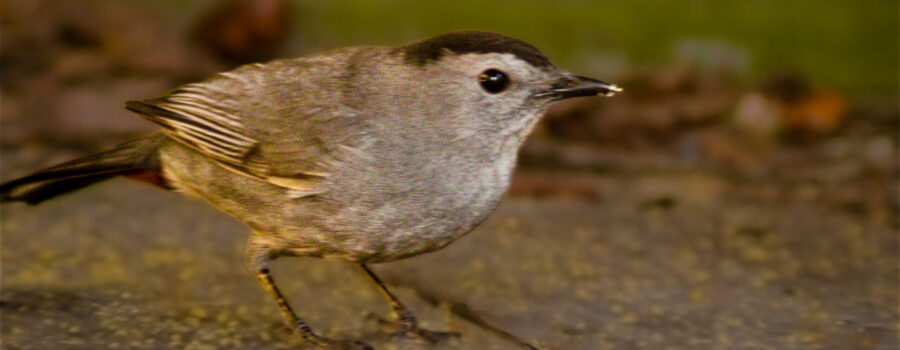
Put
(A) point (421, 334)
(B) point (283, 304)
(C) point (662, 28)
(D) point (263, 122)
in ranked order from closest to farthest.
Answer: (D) point (263, 122), (B) point (283, 304), (A) point (421, 334), (C) point (662, 28)

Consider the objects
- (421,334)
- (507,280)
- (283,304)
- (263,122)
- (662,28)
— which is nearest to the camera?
(263,122)

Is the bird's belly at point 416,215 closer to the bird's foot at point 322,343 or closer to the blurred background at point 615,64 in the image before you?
the bird's foot at point 322,343

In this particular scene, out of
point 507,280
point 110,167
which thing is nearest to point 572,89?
point 507,280

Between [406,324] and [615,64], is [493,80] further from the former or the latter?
[615,64]

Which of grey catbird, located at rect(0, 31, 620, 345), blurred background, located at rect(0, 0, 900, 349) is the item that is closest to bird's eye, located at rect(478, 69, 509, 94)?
grey catbird, located at rect(0, 31, 620, 345)

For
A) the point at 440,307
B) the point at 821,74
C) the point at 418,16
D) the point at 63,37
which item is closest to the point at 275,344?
the point at 440,307

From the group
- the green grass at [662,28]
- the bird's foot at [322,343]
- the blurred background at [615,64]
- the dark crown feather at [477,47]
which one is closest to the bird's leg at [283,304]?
the bird's foot at [322,343]

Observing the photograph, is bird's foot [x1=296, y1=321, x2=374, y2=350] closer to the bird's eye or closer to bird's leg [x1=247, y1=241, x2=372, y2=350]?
bird's leg [x1=247, y1=241, x2=372, y2=350]

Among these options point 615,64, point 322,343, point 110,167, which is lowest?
point 322,343

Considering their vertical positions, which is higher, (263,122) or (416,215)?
(263,122)
